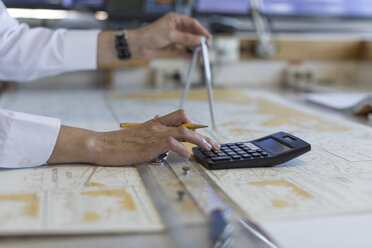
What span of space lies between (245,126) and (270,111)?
280mm

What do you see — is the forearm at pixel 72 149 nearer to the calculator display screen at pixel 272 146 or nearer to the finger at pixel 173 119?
the finger at pixel 173 119

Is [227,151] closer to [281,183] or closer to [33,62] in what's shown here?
[281,183]

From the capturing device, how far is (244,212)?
656 millimetres

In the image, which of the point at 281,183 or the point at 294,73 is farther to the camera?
the point at 294,73

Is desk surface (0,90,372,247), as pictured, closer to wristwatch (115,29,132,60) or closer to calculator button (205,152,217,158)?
calculator button (205,152,217,158)

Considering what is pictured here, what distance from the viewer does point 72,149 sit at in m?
0.85

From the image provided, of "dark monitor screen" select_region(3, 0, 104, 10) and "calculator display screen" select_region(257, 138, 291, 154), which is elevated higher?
"dark monitor screen" select_region(3, 0, 104, 10)

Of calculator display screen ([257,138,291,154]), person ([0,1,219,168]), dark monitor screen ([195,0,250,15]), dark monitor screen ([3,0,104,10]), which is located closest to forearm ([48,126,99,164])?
person ([0,1,219,168])

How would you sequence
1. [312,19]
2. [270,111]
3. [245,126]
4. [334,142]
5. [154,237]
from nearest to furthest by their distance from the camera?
[154,237]
[334,142]
[245,126]
[270,111]
[312,19]

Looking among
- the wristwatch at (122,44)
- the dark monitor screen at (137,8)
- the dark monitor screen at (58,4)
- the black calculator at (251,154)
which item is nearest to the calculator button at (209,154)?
the black calculator at (251,154)

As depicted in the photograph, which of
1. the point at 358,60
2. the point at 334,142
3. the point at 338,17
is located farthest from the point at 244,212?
the point at 338,17

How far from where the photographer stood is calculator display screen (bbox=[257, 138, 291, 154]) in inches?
36.2

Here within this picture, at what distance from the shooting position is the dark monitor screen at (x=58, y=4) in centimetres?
198

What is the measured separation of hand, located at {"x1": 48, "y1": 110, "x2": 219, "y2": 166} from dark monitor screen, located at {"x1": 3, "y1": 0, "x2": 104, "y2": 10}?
137 cm
